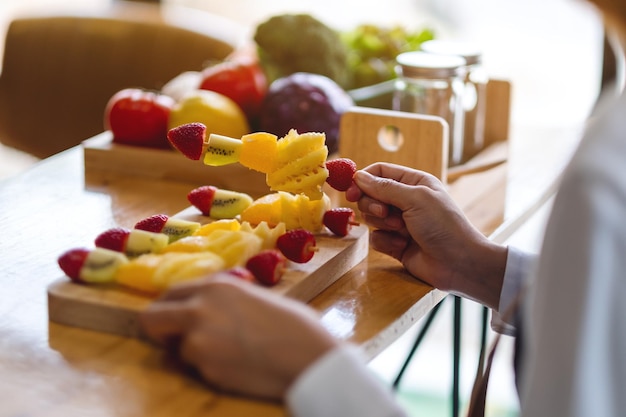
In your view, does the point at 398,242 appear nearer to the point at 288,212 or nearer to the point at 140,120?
the point at 288,212

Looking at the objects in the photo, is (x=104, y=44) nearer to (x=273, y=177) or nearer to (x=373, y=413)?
(x=273, y=177)

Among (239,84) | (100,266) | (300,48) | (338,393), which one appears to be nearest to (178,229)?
(100,266)

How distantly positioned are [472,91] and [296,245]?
81 cm

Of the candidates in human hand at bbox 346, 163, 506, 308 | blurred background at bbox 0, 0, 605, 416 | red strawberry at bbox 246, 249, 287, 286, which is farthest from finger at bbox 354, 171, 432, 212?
blurred background at bbox 0, 0, 605, 416

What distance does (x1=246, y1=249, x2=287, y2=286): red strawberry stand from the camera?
105 centimetres

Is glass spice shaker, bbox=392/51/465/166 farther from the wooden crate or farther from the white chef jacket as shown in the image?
the white chef jacket

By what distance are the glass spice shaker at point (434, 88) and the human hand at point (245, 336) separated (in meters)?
0.86

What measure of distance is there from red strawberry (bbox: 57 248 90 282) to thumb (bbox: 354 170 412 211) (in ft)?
1.24

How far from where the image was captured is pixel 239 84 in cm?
176

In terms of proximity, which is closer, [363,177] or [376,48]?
[363,177]

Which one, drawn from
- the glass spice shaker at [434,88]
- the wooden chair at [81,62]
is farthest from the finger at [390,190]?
the wooden chair at [81,62]

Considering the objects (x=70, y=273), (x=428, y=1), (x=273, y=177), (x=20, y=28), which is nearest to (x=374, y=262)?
(x=273, y=177)

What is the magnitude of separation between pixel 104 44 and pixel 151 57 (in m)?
0.15

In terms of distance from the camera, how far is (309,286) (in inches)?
43.8
